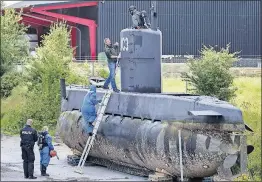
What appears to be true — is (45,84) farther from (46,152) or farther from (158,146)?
(158,146)

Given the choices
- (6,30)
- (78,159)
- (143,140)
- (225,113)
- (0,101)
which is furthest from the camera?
(78,159)

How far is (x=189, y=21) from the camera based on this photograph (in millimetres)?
51031

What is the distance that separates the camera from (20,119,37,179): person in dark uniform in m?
15.4

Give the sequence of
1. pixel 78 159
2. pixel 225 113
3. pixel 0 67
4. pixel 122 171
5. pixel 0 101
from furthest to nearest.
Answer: pixel 78 159 < pixel 122 171 < pixel 225 113 < pixel 0 67 < pixel 0 101

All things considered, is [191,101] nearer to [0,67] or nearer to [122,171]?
[122,171]

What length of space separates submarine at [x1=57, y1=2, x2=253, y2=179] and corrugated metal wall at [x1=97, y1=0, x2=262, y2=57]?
3178 cm

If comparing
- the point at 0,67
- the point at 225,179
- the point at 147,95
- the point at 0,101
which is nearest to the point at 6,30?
the point at 0,67

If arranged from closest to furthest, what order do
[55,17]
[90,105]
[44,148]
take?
[44,148], [90,105], [55,17]

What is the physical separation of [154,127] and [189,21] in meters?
36.4

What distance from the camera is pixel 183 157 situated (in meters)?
14.6

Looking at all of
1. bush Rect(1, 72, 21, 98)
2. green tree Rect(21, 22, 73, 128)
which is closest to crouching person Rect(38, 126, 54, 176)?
bush Rect(1, 72, 21, 98)

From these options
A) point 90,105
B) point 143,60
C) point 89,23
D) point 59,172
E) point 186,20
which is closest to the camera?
point 90,105

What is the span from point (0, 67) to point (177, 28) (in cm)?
4015

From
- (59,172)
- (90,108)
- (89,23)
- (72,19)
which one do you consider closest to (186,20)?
(89,23)
